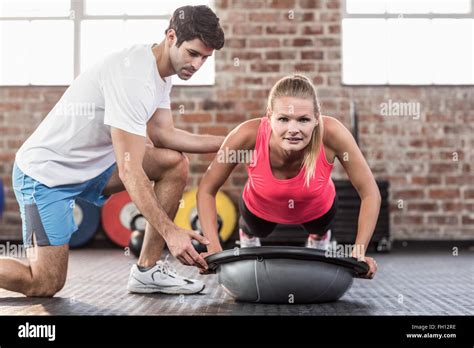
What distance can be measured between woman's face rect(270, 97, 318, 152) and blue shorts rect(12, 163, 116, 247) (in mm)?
668

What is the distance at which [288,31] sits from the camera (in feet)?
14.9

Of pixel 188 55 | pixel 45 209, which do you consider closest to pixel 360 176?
pixel 188 55

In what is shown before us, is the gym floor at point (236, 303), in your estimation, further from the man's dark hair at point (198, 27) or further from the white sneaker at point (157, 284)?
the man's dark hair at point (198, 27)

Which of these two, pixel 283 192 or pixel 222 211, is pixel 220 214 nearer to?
pixel 222 211

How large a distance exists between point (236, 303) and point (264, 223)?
26.0 inches

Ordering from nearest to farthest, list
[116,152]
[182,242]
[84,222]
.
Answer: [182,242] < [116,152] < [84,222]

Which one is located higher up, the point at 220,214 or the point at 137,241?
the point at 220,214

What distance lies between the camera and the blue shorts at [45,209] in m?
2.19

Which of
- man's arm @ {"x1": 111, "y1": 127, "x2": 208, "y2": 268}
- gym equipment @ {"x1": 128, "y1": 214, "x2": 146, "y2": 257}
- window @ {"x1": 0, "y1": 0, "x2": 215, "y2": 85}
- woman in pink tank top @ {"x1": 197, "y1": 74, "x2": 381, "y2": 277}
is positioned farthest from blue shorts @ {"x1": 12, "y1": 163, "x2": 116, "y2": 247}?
window @ {"x1": 0, "y1": 0, "x2": 215, "y2": 85}

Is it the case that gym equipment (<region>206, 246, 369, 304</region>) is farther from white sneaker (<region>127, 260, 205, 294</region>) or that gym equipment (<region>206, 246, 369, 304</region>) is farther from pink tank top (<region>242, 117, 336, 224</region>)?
pink tank top (<region>242, 117, 336, 224</region>)

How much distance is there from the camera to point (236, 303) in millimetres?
2043

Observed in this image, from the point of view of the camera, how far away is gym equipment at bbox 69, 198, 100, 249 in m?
4.31

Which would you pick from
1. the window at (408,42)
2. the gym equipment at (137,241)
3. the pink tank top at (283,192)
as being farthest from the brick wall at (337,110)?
the pink tank top at (283,192)
